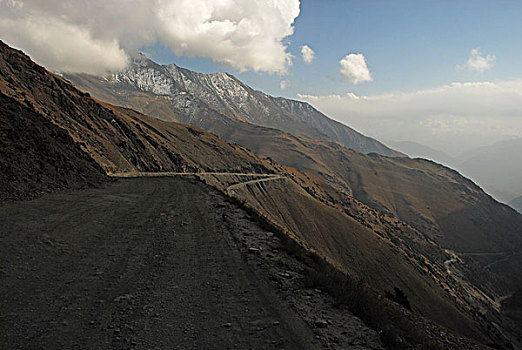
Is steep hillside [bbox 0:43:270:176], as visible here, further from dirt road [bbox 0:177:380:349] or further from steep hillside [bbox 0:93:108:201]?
dirt road [bbox 0:177:380:349]

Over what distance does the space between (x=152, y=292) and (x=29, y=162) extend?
1638 centimetres

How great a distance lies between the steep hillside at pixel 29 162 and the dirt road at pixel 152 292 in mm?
3911

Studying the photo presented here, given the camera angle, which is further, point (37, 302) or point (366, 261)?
point (366, 261)

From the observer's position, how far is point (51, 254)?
905 centimetres

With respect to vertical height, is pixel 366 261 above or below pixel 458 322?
above

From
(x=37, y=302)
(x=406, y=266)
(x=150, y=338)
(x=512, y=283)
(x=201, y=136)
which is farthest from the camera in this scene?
(x=512, y=283)

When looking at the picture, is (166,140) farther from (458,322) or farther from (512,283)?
(512,283)

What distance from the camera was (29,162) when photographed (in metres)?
18.5

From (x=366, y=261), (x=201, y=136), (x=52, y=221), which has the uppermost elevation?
(x=201, y=136)

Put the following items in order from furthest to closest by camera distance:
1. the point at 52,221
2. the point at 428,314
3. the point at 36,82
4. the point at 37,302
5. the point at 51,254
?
the point at 36,82 < the point at 428,314 < the point at 52,221 < the point at 51,254 < the point at 37,302

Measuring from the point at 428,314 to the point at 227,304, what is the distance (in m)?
60.2

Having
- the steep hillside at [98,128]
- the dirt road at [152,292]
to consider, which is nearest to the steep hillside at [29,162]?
the dirt road at [152,292]

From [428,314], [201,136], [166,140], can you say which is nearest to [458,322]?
[428,314]

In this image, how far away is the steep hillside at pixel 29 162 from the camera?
16328 mm
